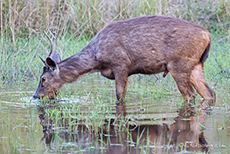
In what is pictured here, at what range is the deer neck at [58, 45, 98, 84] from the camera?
Result: 6.95 metres

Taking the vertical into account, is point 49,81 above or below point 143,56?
below

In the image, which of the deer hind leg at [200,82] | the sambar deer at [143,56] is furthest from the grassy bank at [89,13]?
the deer hind leg at [200,82]

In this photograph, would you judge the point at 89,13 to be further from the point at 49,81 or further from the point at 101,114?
the point at 101,114

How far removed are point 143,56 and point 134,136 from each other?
258 cm

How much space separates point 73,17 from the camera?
39.9 feet

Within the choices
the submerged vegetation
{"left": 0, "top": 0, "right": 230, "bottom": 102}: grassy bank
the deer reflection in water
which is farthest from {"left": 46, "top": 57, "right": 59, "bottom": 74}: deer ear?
the deer reflection in water

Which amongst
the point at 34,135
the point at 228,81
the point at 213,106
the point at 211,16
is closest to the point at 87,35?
the point at 211,16

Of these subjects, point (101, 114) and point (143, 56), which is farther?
point (143, 56)

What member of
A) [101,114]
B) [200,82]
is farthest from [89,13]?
[101,114]

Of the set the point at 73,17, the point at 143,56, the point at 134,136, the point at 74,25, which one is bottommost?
the point at 134,136

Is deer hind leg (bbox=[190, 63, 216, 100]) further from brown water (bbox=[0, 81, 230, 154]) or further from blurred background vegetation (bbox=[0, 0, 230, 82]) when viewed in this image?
blurred background vegetation (bbox=[0, 0, 230, 82])

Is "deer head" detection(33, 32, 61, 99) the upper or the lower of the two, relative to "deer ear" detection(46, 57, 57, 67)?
lower

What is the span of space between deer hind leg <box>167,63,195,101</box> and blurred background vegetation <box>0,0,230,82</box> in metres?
3.94

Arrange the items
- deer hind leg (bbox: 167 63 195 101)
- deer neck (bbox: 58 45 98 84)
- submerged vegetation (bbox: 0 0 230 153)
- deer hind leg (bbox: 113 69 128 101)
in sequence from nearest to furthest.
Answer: submerged vegetation (bbox: 0 0 230 153), deer hind leg (bbox: 167 63 195 101), deer hind leg (bbox: 113 69 128 101), deer neck (bbox: 58 45 98 84)
